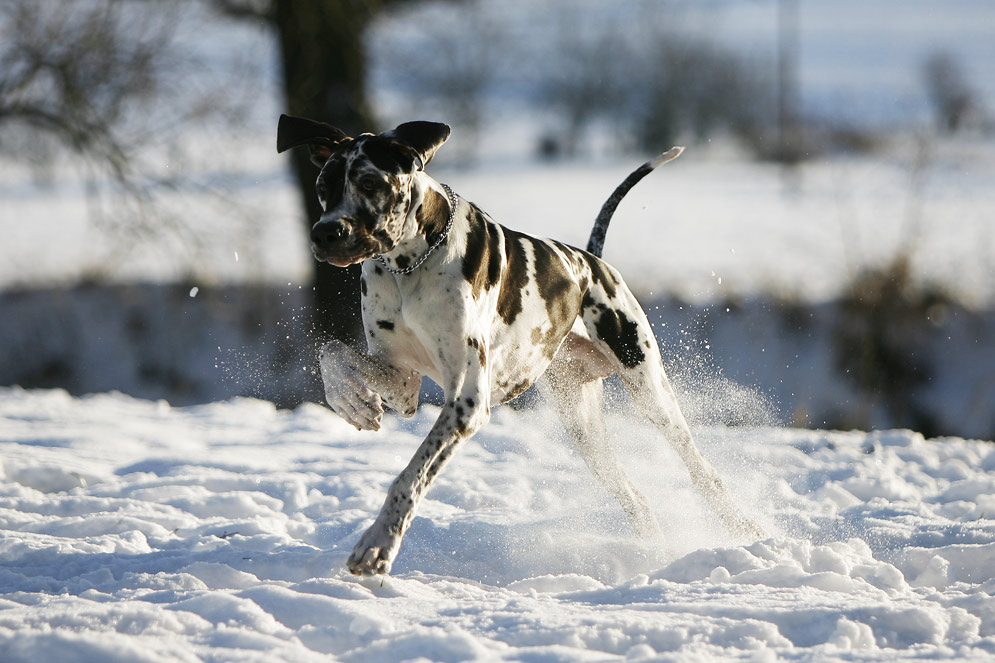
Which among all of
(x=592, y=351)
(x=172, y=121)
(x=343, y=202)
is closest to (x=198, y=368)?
(x=172, y=121)

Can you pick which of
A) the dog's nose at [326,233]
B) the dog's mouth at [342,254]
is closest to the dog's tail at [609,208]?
the dog's mouth at [342,254]

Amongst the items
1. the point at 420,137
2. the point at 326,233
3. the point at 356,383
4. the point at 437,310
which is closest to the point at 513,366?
the point at 437,310

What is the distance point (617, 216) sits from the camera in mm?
18359

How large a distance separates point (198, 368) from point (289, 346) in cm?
142

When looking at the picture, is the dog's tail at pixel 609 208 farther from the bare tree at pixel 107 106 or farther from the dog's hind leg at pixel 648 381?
the bare tree at pixel 107 106

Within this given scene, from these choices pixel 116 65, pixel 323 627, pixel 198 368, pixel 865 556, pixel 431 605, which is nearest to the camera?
pixel 323 627

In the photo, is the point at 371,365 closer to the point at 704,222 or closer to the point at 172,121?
the point at 172,121

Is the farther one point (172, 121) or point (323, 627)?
point (172, 121)

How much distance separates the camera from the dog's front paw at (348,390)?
3809 millimetres

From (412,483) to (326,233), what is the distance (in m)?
0.92

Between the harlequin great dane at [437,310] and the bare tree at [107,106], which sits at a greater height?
the bare tree at [107,106]

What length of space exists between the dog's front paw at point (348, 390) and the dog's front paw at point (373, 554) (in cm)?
47

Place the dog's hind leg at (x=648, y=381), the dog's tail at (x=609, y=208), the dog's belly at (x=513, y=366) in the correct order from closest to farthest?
the dog's belly at (x=513, y=366) → the dog's hind leg at (x=648, y=381) → the dog's tail at (x=609, y=208)

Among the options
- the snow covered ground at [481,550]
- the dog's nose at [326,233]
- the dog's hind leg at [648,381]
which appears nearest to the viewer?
the snow covered ground at [481,550]
